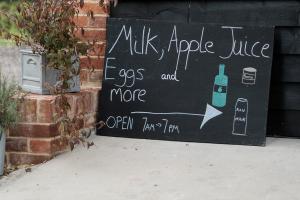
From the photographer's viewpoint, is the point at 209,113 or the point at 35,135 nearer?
the point at 35,135

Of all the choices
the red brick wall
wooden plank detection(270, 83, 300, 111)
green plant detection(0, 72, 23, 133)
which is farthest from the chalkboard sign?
green plant detection(0, 72, 23, 133)

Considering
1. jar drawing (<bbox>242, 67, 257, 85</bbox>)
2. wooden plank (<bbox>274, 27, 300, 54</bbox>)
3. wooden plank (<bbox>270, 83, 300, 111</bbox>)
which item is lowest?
wooden plank (<bbox>270, 83, 300, 111</bbox>)

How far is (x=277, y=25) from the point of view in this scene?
4.41 metres

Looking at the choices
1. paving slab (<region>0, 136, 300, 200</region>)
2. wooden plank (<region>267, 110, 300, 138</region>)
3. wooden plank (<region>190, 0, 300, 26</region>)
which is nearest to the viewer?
paving slab (<region>0, 136, 300, 200</region>)

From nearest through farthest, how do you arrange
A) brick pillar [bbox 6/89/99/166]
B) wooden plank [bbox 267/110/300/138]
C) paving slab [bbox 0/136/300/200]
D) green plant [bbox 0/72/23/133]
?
1. paving slab [bbox 0/136/300/200]
2. green plant [bbox 0/72/23/133]
3. brick pillar [bbox 6/89/99/166]
4. wooden plank [bbox 267/110/300/138]

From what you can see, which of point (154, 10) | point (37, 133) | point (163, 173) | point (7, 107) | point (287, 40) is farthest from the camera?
point (154, 10)

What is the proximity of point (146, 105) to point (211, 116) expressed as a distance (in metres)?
0.54

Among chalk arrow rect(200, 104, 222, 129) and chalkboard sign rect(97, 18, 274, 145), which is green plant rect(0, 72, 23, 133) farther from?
chalk arrow rect(200, 104, 222, 129)

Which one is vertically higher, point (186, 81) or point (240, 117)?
point (186, 81)

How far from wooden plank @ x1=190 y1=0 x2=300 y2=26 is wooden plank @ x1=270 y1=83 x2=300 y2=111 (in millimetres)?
504

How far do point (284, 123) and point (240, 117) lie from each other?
48cm

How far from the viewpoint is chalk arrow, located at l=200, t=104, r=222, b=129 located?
4.33m

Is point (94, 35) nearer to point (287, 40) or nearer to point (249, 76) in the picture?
point (249, 76)

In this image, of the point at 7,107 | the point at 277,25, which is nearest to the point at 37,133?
the point at 7,107
